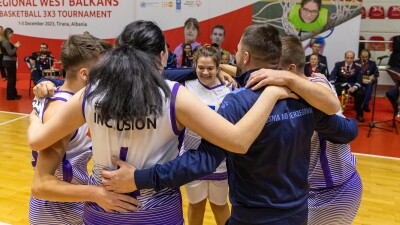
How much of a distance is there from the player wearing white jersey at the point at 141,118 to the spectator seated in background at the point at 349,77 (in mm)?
7503

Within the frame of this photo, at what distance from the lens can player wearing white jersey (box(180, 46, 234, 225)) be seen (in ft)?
9.66

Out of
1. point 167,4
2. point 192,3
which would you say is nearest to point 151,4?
point 167,4

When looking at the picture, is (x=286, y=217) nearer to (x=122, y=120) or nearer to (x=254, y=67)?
(x=254, y=67)

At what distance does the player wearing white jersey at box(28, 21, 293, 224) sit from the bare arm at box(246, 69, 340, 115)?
2.8 inches

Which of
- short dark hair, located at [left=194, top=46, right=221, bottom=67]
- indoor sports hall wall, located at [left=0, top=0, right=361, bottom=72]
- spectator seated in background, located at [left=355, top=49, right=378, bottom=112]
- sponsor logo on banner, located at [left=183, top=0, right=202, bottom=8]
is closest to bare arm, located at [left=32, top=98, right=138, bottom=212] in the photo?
short dark hair, located at [left=194, top=46, right=221, bottom=67]

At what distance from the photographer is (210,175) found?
9.55 ft

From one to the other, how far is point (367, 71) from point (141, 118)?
8.66 meters

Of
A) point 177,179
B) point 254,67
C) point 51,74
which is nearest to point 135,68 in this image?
point 177,179

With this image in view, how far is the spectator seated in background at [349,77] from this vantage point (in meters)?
8.34

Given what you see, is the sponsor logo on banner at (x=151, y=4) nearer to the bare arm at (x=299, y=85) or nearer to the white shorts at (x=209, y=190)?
the white shorts at (x=209, y=190)

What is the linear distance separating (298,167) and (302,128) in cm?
17

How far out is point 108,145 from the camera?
4.53 feet

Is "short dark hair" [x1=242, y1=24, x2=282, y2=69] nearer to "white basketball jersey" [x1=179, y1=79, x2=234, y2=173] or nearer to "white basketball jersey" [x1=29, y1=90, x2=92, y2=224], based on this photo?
"white basketball jersey" [x1=29, y1=90, x2=92, y2=224]

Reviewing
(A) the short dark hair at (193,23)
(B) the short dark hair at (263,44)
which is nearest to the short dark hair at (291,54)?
(B) the short dark hair at (263,44)
